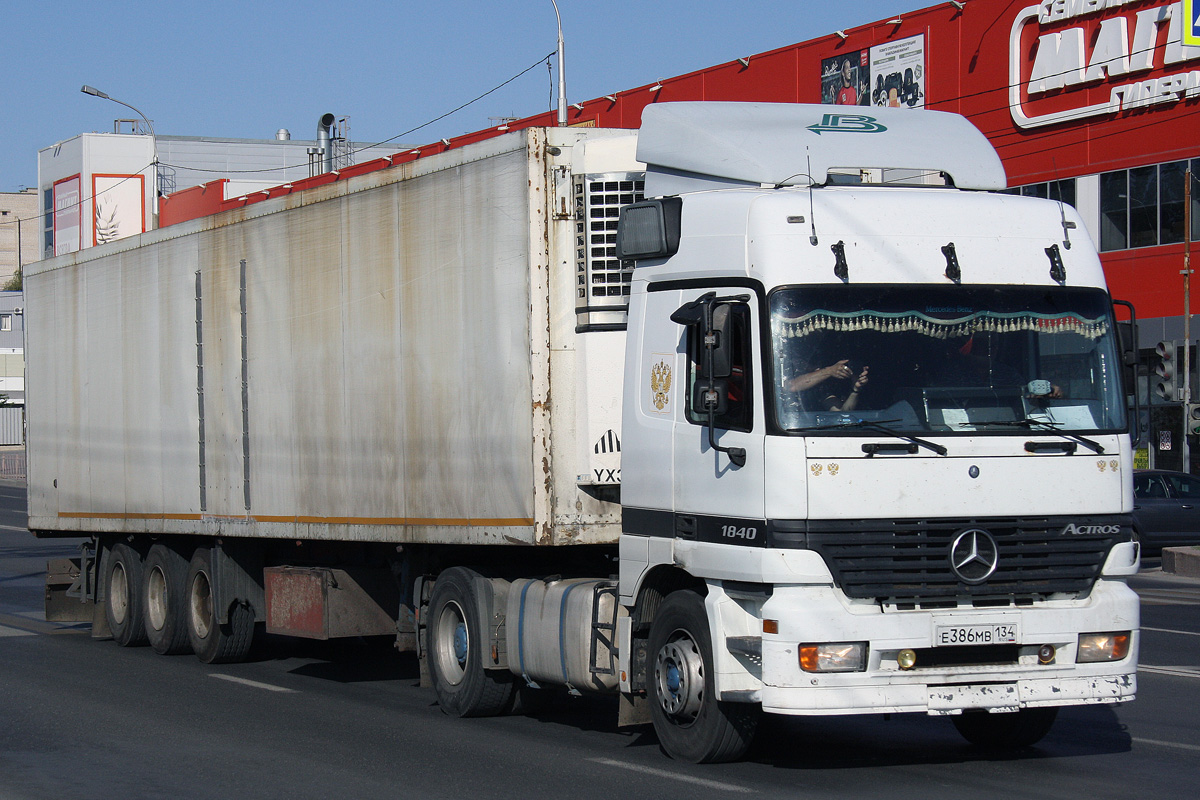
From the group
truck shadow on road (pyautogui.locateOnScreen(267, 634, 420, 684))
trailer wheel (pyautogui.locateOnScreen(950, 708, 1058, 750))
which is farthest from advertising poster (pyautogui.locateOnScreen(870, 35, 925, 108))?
trailer wheel (pyautogui.locateOnScreen(950, 708, 1058, 750))

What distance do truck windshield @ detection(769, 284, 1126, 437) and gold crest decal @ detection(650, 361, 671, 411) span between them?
95 cm

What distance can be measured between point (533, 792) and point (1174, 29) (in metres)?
26.4

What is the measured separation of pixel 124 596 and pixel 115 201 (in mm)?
62171

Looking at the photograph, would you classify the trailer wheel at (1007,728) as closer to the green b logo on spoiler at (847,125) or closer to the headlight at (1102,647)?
the headlight at (1102,647)

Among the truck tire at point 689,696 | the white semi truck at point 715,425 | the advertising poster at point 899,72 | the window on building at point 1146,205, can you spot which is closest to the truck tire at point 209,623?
the white semi truck at point 715,425

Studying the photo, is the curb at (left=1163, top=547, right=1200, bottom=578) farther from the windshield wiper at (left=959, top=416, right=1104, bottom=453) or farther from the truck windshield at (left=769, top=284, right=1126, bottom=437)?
the windshield wiper at (left=959, top=416, right=1104, bottom=453)

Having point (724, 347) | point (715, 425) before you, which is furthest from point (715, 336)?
point (715, 425)

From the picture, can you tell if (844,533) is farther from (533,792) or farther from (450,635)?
(450,635)

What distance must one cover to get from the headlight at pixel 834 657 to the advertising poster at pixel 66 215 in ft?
239

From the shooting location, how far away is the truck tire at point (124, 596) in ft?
49.0

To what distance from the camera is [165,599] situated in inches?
566

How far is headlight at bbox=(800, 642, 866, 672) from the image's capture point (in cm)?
711

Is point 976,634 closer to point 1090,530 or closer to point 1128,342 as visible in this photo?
point 1090,530

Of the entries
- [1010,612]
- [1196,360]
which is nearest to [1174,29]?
[1196,360]
